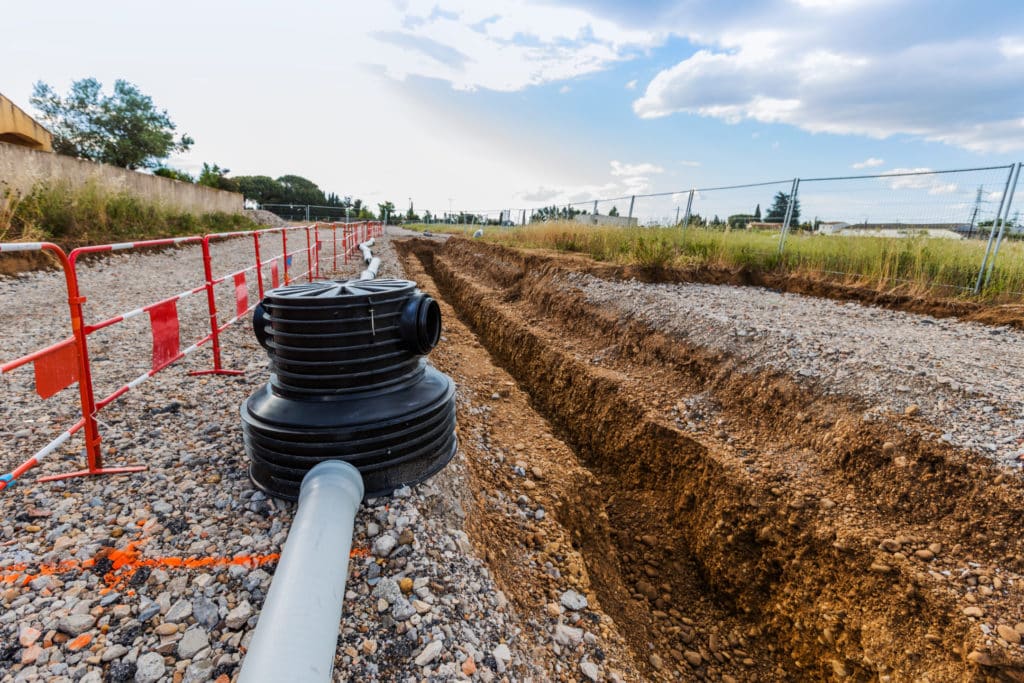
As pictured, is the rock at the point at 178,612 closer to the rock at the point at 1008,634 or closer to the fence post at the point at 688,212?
the rock at the point at 1008,634

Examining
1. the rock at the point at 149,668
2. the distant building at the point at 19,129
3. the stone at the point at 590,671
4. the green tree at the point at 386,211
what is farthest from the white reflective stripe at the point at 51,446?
the green tree at the point at 386,211

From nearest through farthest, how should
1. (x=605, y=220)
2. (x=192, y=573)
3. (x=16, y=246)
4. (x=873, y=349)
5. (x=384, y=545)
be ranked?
(x=192, y=573), (x=384, y=545), (x=16, y=246), (x=873, y=349), (x=605, y=220)

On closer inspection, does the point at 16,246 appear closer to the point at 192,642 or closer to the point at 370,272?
the point at 192,642

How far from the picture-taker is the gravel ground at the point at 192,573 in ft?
5.27

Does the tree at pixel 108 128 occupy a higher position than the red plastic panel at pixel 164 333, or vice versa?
the tree at pixel 108 128

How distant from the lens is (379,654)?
5.41 feet

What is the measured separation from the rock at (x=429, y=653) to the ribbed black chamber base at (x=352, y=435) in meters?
0.74

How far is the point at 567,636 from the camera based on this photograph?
2.23 m

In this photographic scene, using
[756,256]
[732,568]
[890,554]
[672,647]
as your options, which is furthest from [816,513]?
[756,256]

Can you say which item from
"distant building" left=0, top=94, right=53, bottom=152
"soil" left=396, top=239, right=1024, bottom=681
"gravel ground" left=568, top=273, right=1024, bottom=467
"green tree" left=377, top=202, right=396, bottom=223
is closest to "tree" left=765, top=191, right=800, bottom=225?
"gravel ground" left=568, top=273, right=1024, bottom=467

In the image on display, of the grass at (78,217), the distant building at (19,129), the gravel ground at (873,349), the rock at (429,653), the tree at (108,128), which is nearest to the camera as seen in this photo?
the rock at (429,653)

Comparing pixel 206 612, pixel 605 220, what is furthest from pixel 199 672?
pixel 605 220

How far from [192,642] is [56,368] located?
180 cm

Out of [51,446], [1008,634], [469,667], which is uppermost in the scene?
[51,446]
